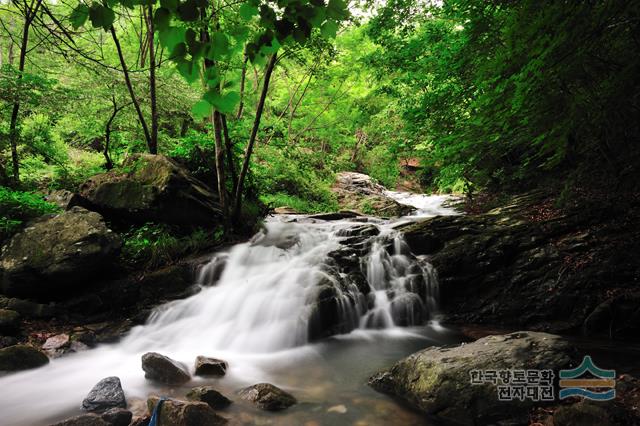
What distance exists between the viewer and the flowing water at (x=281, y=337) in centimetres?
388

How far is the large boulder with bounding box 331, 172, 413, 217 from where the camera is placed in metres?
16.4

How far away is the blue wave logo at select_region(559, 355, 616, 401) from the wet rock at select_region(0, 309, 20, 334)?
7.31 metres

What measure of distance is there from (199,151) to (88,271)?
4367mm

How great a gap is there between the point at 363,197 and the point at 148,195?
39.2 ft

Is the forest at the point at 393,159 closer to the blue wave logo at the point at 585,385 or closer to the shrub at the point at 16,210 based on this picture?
the shrub at the point at 16,210

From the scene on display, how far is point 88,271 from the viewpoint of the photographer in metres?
6.41

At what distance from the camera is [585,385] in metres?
3.23

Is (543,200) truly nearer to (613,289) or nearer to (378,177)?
(613,289)

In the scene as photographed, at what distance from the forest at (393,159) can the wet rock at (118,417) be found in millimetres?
1587

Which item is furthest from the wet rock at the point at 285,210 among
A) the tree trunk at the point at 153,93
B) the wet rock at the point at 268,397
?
the wet rock at the point at 268,397

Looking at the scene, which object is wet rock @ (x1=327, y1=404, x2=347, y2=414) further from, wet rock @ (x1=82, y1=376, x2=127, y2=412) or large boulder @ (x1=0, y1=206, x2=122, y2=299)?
large boulder @ (x1=0, y1=206, x2=122, y2=299)

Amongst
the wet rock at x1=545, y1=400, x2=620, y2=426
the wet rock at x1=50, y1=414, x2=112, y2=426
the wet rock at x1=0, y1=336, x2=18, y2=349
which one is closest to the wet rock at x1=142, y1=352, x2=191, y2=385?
the wet rock at x1=50, y1=414, x2=112, y2=426

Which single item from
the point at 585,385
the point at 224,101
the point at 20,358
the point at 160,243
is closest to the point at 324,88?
the point at 160,243

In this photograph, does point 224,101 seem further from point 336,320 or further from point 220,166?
point 220,166
